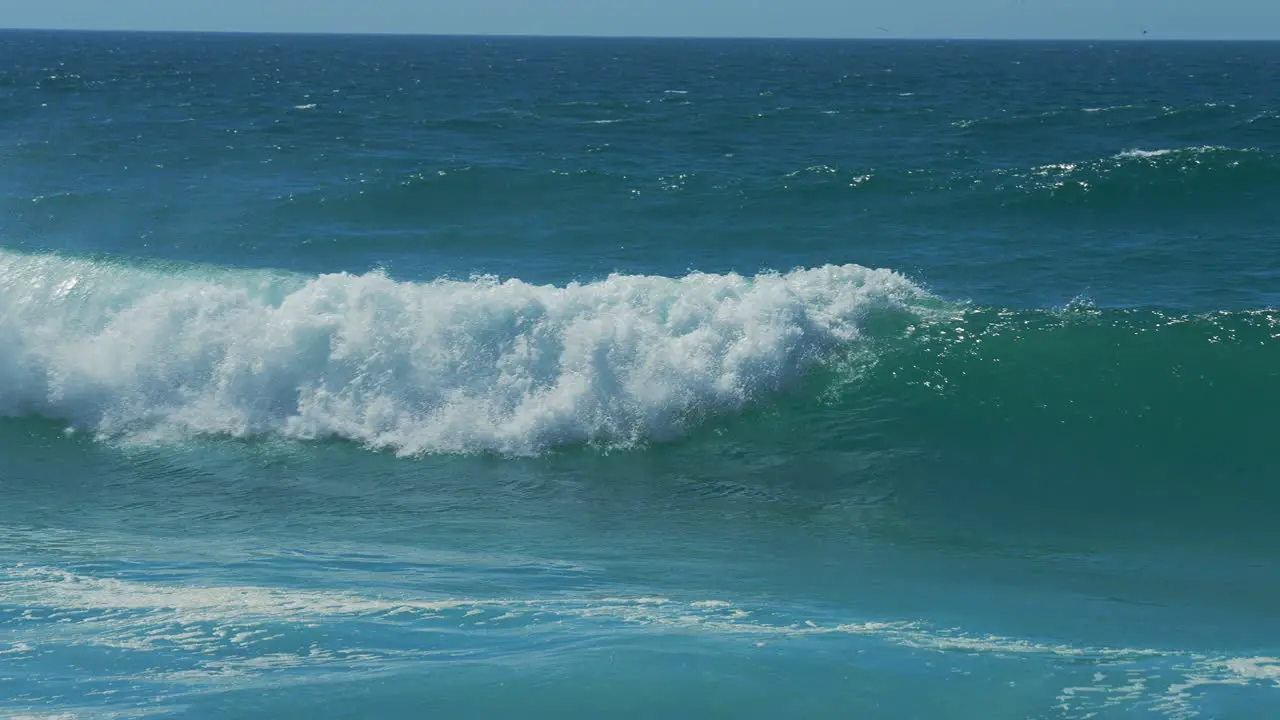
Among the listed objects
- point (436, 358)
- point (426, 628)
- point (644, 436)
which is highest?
point (436, 358)

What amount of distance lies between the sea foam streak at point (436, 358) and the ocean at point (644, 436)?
0.17ft

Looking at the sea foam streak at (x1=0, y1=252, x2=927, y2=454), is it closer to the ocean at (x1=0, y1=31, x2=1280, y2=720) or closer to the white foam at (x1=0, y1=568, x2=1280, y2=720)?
the ocean at (x1=0, y1=31, x2=1280, y2=720)

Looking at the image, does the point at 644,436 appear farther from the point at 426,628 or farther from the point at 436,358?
the point at 426,628

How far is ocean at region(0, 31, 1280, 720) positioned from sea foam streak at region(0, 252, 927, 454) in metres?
0.05

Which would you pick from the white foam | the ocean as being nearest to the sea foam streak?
the ocean

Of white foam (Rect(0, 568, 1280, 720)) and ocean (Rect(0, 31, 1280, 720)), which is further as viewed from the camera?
ocean (Rect(0, 31, 1280, 720))

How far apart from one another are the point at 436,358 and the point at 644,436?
2.63 m

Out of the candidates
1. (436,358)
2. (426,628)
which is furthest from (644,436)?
(426,628)

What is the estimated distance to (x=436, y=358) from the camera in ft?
45.5

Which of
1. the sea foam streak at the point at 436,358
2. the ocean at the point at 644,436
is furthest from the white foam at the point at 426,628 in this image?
the sea foam streak at the point at 436,358

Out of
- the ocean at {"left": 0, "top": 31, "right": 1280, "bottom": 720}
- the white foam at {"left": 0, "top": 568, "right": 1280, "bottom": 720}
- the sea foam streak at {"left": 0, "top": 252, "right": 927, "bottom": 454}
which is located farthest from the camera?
the sea foam streak at {"left": 0, "top": 252, "right": 927, "bottom": 454}

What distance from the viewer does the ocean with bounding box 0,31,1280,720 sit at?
7.21 meters

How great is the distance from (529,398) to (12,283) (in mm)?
7671

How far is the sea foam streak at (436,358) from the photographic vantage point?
1323 centimetres
